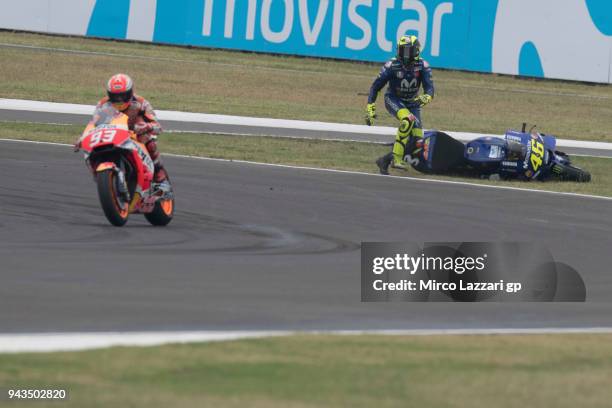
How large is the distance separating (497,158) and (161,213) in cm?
719

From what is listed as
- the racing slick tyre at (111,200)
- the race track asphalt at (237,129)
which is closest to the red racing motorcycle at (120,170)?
the racing slick tyre at (111,200)

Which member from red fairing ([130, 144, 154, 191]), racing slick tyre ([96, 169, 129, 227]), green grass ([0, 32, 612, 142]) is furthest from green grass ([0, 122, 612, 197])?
racing slick tyre ([96, 169, 129, 227])

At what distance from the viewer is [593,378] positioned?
21.5 feet

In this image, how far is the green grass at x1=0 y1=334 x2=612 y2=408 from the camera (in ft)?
19.0

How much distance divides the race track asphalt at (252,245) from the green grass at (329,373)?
679 mm

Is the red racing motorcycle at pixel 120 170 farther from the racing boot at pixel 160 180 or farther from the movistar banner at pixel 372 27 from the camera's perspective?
the movistar banner at pixel 372 27

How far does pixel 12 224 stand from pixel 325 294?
3.39m

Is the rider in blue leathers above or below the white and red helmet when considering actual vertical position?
above

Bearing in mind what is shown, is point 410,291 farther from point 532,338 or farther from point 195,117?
point 195,117

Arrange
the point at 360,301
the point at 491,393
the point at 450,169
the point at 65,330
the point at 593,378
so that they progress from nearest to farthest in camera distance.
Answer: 1. the point at 491,393
2. the point at 593,378
3. the point at 65,330
4. the point at 360,301
5. the point at 450,169

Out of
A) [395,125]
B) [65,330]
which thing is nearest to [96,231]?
[65,330]

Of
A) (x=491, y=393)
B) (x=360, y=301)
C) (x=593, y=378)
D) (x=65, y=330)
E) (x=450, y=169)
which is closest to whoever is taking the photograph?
(x=491, y=393)

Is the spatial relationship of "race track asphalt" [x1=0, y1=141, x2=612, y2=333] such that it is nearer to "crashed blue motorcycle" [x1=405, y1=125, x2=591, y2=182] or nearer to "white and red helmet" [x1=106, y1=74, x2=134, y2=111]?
"white and red helmet" [x1=106, y1=74, x2=134, y2=111]

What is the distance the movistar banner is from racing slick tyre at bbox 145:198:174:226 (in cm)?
1907
